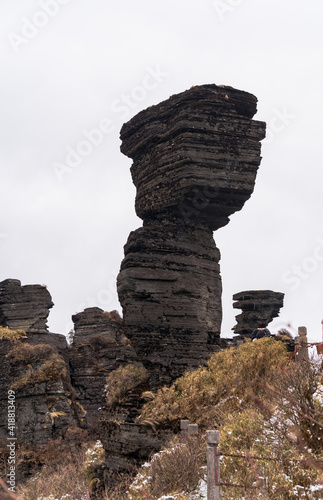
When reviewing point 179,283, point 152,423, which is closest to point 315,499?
point 152,423

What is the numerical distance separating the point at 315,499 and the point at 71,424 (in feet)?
61.1

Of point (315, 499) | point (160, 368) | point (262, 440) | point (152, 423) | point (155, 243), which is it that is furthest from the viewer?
point (155, 243)

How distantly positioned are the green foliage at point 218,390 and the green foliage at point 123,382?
38.8 inches

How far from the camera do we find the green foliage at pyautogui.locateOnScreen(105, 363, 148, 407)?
15.4m

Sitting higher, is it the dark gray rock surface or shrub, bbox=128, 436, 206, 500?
the dark gray rock surface

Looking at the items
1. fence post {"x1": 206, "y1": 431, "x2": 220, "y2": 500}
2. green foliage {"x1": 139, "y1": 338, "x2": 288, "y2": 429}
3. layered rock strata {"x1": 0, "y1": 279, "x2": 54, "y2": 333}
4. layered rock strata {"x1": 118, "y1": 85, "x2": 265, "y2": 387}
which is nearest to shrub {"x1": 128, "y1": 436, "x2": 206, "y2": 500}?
fence post {"x1": 206, "y1": 431, "x2": 220, "y2": 500}

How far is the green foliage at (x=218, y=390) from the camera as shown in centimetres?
1277

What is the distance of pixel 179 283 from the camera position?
1764cm

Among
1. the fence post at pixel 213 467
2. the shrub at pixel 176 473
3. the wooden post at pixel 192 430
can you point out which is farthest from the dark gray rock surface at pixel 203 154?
the fence post at pixel 213 467

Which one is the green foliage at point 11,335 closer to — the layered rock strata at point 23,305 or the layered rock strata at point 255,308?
the layered rock strata at point 23,305

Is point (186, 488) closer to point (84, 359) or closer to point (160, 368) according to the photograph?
point (160, 368)

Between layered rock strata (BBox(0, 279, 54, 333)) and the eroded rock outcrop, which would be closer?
the eroded rock outcrop

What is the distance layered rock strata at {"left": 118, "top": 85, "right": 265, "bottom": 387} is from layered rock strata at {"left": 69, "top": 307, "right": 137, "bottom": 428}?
12753 millimetres

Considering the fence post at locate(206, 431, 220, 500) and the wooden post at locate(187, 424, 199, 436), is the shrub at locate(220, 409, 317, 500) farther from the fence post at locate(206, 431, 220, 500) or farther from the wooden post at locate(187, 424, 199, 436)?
the wooden post at locate(187, 424, 199, 436)
